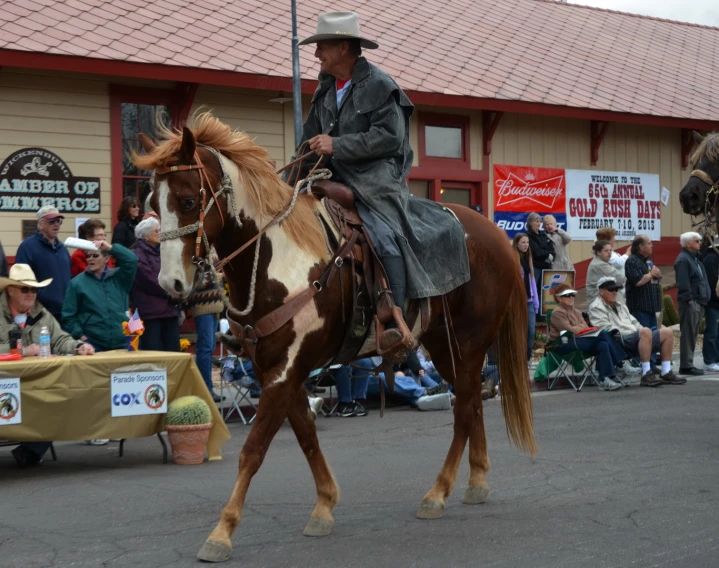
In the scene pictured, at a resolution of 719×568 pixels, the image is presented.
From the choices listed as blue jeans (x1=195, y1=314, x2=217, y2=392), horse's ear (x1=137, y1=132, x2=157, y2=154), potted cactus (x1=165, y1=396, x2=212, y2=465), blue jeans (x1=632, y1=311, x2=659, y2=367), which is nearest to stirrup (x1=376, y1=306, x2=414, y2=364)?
horse's ear (x1=137, y1=132, x2=157, y2=154)

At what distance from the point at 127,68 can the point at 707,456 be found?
9.47m

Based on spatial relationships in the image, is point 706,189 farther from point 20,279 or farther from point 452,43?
point 452,43

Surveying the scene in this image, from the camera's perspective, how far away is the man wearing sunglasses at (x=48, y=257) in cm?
1059

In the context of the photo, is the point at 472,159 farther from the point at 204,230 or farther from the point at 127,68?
the point at 204,230

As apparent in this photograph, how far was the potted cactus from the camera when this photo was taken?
29.3ft

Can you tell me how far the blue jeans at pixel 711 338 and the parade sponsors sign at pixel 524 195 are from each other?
14.8 ft

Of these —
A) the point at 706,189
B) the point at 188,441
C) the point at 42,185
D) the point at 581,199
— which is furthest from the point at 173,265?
the point at 581,199

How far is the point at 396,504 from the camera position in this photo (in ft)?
22.6

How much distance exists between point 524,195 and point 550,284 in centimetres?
399

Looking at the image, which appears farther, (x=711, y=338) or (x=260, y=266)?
(x=711, y=338)

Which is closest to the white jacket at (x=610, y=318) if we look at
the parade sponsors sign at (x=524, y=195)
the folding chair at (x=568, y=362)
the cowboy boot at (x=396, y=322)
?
the folding chair at (x=568, y=362)

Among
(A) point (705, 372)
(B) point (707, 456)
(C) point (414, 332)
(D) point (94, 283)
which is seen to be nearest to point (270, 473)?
(C) point (414, 332)

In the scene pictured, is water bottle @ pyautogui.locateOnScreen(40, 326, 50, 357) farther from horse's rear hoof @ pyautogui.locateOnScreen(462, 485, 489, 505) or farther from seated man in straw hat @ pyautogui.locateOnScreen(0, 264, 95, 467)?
horse's rear hoof @ pyautogui.locateOnScreen(462, 485, 489, 505)

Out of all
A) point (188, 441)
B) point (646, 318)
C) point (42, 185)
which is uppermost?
point (42, 185)
